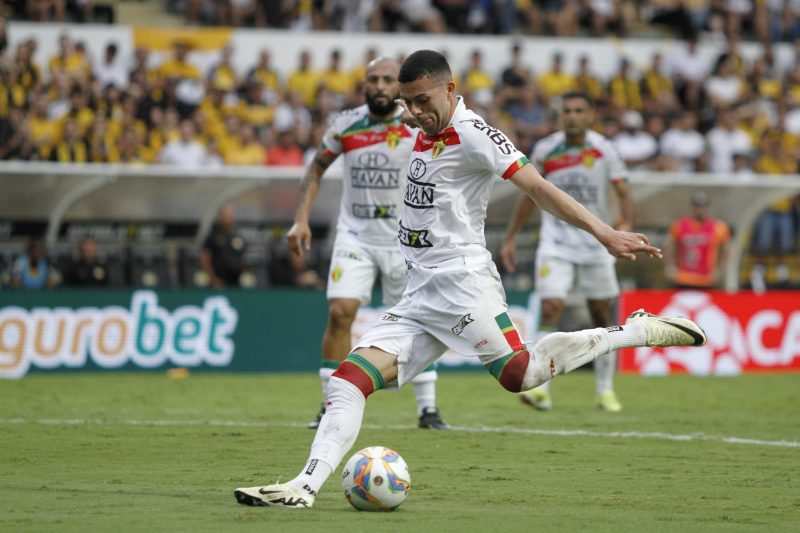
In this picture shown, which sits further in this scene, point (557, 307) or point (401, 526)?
point (557, 307)

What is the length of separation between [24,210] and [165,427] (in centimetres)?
881

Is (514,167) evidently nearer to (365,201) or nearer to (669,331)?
(669,331)

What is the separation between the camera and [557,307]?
13.8m

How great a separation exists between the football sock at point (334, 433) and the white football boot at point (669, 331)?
1807 millimetres

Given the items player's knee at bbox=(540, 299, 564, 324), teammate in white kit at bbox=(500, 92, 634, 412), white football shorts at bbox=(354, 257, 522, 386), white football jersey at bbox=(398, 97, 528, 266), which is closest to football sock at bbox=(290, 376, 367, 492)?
white football shorts at bbox=(354, 257, 522, 386)

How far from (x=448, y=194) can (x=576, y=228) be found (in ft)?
20.1

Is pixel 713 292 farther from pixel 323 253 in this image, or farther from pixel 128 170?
pixel 128 170

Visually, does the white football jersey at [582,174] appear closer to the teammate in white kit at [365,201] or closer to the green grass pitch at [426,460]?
the green grass pitch at [426,460]

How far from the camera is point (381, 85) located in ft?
36.6

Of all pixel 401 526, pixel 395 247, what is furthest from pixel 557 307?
pixel 401 526

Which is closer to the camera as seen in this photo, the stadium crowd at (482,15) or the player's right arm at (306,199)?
the player's right arm at (306,199)

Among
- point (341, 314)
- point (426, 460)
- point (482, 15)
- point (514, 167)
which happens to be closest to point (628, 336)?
point (514, 167)

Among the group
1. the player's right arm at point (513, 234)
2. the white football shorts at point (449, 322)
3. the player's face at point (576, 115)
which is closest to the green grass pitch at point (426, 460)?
the white football shorts at point (449, 322)

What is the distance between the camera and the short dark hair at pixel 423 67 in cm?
746
